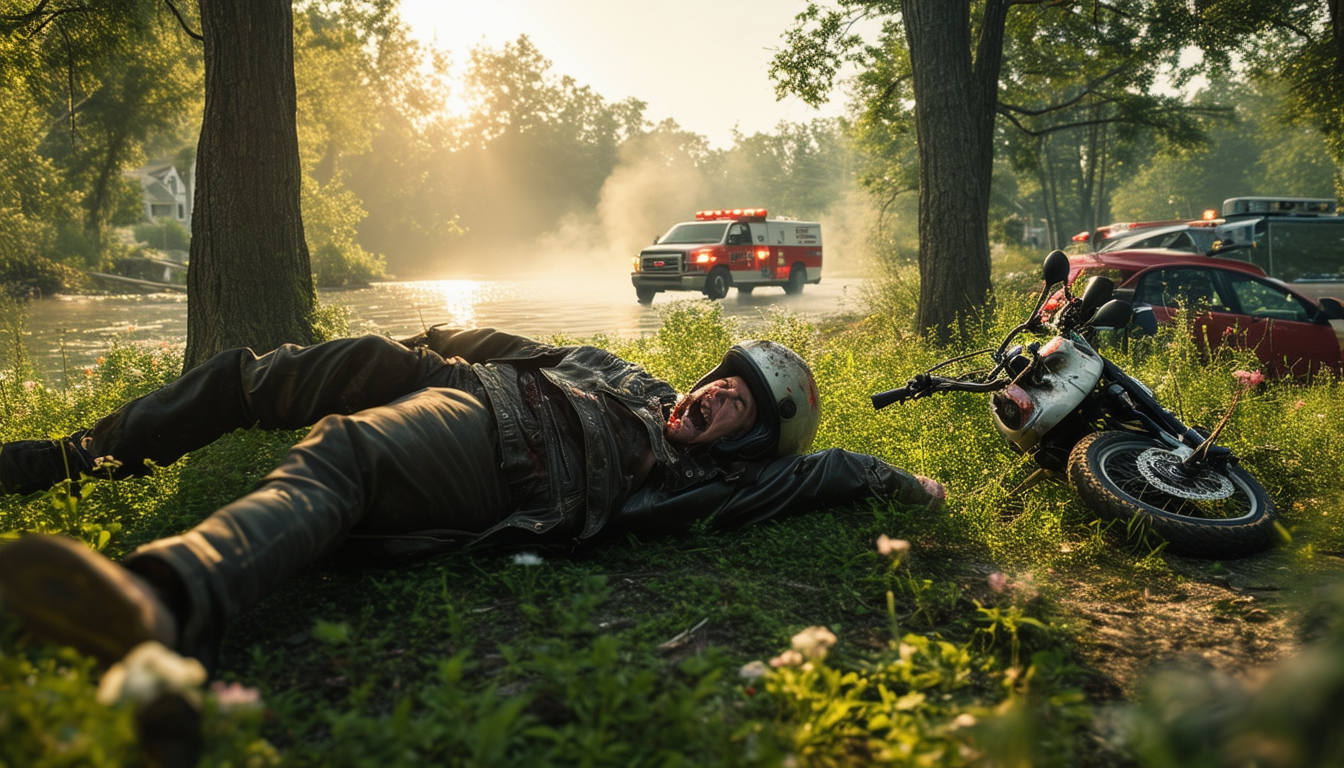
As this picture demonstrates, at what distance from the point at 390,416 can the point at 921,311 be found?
23.0ft

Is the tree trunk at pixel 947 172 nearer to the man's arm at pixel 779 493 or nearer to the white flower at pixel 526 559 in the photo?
the man's arm at pixel 779 493

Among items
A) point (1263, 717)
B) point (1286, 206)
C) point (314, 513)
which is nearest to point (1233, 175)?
point (1286, 206)

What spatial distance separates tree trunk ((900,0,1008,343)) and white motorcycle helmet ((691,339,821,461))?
15.9 feet

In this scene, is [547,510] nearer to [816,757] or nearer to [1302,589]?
[816,757]

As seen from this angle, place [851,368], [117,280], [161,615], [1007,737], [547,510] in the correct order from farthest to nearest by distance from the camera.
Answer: [117,280]
[851,368]
[547,510]
[161,615]
[1007,737]

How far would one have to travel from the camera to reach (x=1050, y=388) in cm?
401

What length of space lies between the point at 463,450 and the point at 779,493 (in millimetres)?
1446

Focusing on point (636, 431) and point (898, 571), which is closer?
point (898, 571)

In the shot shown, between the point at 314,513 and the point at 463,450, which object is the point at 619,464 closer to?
the point at 463,450

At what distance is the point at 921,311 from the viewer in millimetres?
8711

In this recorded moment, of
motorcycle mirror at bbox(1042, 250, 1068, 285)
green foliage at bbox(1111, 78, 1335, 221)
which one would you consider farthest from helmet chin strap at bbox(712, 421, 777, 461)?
green foliage at bbox(1111, 78, 1335, 221)

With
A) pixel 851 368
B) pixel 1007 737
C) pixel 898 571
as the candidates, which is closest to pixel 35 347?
pixel 851 368

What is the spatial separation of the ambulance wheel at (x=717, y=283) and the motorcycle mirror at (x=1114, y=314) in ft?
58.7

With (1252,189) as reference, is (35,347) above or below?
below
